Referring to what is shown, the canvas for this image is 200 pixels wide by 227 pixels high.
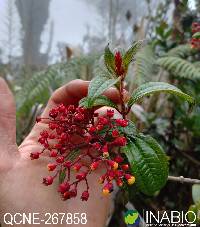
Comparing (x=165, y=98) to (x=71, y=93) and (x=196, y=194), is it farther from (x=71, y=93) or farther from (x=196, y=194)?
(x=71, y=93)

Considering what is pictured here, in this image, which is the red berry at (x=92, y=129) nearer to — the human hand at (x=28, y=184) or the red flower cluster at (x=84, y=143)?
the red flower cluster at (x=84, y=143)

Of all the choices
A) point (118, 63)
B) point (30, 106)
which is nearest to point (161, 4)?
point (30, 106)

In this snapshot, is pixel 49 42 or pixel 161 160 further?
pixel 49 42

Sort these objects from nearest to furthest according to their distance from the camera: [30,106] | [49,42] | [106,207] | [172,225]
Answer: [106,207]
[172,225]
[30,106]
[49,42]

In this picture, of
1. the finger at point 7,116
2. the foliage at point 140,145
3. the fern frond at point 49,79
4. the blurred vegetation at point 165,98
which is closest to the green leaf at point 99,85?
the foliage at point 140,145

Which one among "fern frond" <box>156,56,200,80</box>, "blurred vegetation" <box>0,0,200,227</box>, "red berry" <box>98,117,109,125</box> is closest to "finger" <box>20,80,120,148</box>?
"red berry" <box>98,117,109,125</box>

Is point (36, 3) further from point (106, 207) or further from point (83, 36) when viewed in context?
point (106, 207)
